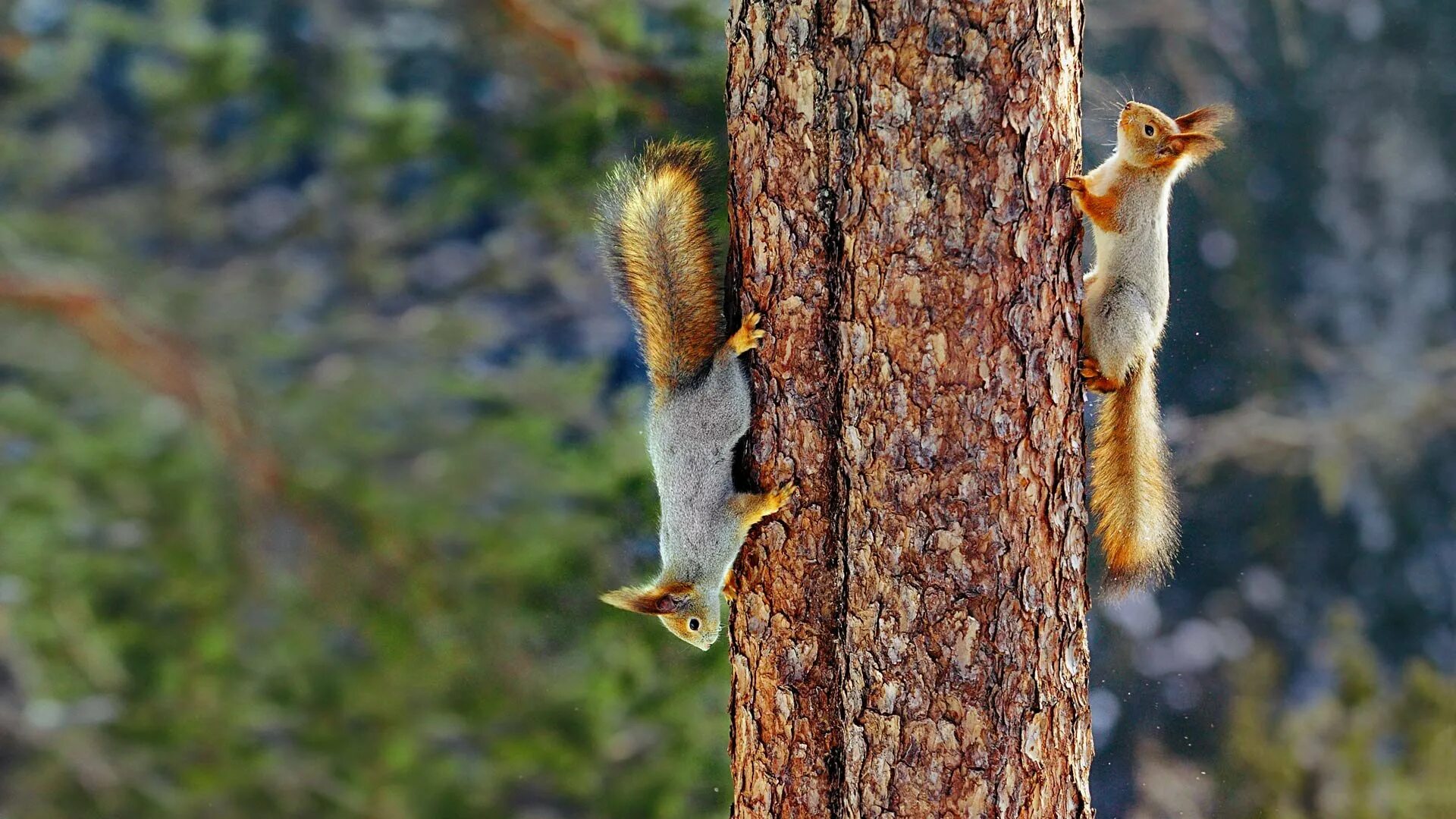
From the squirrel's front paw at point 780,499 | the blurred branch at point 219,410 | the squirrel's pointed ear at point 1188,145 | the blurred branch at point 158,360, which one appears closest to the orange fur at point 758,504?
the squirrel's front paw at point 780,499

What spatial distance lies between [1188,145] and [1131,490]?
0.46 metres

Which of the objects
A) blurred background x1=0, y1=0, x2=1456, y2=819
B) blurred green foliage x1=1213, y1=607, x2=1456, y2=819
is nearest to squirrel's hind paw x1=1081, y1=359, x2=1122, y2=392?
blurred background x1=0, y1=0, x2=1456, y2=819

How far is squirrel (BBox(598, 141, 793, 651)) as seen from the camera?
1.37 m

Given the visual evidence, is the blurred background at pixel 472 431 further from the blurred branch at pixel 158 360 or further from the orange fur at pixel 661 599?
the orange fur at pixel 661 599

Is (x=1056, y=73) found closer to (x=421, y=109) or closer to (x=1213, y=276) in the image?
(x=1213, y=276)

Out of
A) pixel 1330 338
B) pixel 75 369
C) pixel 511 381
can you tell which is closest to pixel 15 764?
pixel 75 369

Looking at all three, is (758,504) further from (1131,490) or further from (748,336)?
(1131,490)

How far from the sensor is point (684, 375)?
1417 mm

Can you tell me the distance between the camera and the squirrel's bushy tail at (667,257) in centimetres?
142

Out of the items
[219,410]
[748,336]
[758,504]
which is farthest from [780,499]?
[219,410]

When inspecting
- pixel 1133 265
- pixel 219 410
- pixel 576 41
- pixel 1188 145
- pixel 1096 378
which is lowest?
pixel 219 410

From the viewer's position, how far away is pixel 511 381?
2.64 meters

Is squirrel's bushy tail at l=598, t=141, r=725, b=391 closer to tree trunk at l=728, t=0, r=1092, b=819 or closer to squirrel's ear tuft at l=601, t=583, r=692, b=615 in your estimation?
tree trunk at l=728, t=0, r=1092, b=819

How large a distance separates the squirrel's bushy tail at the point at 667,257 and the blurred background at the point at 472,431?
38.6 inches
